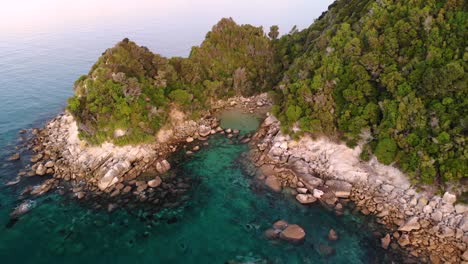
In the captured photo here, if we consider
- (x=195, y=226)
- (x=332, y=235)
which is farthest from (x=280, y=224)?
(x=195, y=226)

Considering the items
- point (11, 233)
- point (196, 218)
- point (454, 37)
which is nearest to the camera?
point (11, 233)

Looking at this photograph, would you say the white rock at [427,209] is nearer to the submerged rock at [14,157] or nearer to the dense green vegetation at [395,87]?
the dense green vegetation at [395,87]

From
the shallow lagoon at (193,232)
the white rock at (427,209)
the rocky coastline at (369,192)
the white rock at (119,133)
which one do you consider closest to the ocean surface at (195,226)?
the shallow lagoon at (193,232)

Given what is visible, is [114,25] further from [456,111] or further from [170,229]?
[456,111]

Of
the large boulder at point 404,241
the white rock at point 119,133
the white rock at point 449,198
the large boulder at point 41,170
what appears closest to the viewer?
the large boulder at point 404,241

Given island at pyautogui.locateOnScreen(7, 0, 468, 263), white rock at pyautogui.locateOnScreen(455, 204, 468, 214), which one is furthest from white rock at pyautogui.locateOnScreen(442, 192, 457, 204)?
white rock at pyautogui.locateOnScreen(455, 204, 468, 214)

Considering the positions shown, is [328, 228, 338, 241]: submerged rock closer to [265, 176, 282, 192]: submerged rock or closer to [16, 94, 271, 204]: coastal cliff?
[265, 176, 282, 192]: submerged rock

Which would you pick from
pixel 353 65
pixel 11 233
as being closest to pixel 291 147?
pixel 353 65
